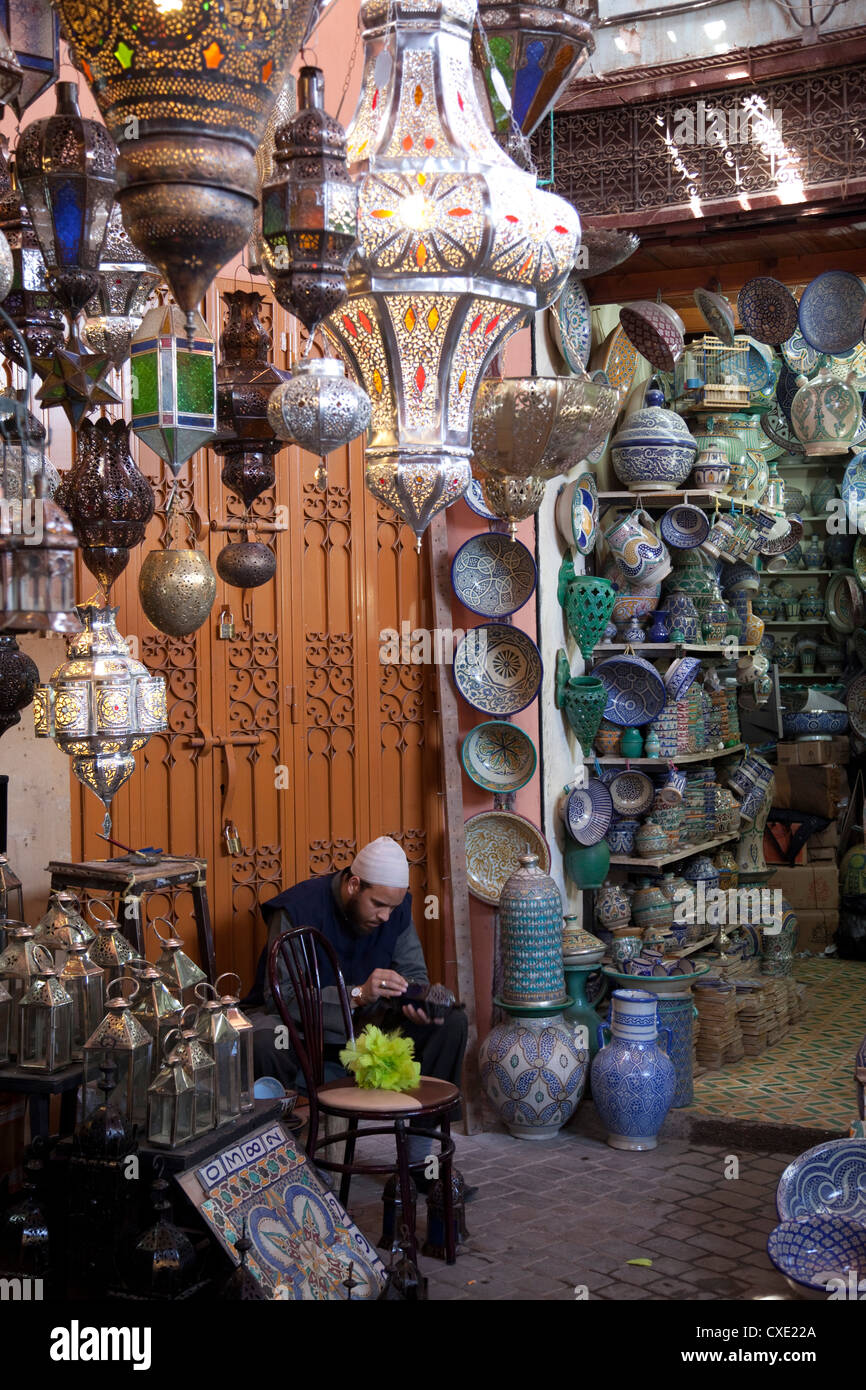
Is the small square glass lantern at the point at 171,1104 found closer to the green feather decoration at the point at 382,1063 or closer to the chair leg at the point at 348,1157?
the green feather decoration at the point at 382,1063

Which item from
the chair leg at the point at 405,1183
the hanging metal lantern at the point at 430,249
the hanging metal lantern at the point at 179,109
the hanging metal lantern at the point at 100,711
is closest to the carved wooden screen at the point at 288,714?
the chair leg at the point at 405,1183

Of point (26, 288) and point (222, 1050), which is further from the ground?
point (26, 288)

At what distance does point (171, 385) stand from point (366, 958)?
108 inches

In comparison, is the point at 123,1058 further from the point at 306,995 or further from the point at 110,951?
the point at 306,995

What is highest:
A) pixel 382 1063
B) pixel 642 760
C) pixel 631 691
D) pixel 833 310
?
pixel 833 310

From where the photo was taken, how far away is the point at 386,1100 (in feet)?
11.9

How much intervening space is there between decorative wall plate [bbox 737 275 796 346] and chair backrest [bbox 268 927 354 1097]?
3014mm

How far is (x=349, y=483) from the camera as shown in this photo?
510cm

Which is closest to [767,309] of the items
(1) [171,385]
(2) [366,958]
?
(2) [366,958]

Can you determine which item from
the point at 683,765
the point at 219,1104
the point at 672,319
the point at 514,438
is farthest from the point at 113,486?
the point at 683,765

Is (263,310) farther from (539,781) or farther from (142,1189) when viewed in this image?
(142,1189)

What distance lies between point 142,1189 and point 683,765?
443 centimetres

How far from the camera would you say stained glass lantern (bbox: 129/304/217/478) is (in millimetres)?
2246

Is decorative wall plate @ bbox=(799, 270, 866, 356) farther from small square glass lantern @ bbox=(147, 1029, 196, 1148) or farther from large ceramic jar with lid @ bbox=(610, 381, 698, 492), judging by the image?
small square glass lantern @ bbox=(147, 1029, 196, 1148)
